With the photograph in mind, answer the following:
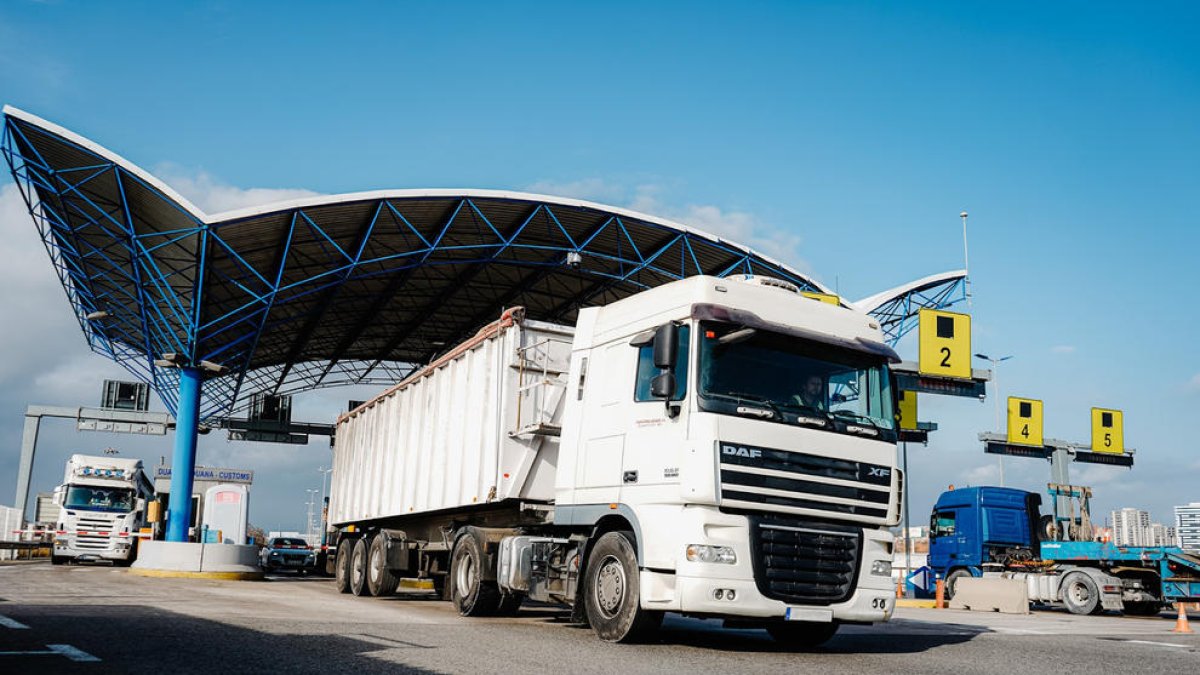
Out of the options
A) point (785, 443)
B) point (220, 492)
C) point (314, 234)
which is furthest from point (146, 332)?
point (785, 443)

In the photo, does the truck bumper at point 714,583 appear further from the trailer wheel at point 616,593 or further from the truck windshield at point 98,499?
the truck windshield at point 98,499

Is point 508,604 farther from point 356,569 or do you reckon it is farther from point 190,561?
point 190,561

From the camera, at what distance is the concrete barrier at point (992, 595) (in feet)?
70.2

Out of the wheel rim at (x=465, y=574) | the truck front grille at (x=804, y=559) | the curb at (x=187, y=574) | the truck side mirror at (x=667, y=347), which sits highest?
the truck side mirror at (x=667, y=347)

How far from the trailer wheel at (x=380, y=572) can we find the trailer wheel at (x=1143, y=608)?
51.7 feet

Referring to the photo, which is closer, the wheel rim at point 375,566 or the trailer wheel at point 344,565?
the wheel rim at point 375,566

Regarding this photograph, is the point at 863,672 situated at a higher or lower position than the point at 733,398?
lower

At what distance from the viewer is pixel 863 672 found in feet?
25.7

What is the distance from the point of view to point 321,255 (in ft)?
107

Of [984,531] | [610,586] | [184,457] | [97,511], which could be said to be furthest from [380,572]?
[97,511]

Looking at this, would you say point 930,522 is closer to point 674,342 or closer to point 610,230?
point 610,230

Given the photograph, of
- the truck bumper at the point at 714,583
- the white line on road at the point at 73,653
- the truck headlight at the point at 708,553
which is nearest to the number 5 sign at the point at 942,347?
the truck bumper at the point at 714,583

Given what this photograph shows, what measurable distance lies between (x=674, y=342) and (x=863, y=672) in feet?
10.1

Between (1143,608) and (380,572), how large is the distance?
55.0 feet
